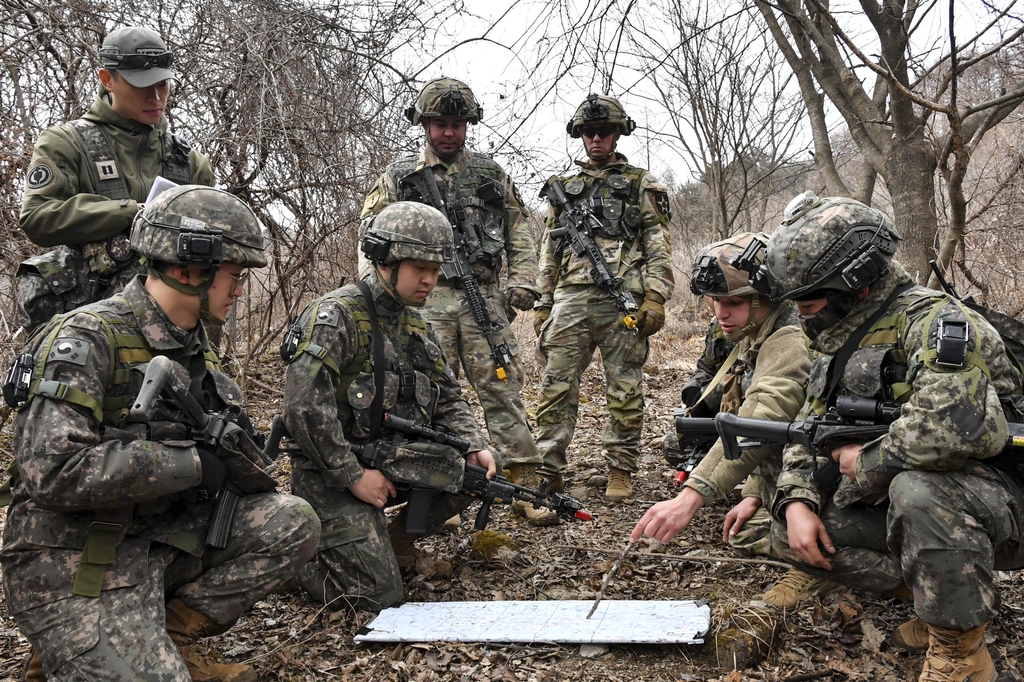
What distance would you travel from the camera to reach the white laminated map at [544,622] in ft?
10.5

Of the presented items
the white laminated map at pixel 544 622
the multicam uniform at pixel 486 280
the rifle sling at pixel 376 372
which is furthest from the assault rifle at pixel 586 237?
the white laminated map at pixel 544 622

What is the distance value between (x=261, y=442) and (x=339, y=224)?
4.25 m

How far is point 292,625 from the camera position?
3.57 meters

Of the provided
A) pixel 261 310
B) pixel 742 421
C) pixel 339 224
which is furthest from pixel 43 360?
pixel 261 310

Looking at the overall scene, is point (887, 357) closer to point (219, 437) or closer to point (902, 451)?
point (902, 451)

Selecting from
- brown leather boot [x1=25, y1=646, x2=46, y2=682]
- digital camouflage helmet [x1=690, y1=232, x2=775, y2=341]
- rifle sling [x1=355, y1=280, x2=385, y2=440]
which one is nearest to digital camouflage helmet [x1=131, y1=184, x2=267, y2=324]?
rifle sling [x1=355, y1=280, x2=385, y2=440]

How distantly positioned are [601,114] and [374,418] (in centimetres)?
281

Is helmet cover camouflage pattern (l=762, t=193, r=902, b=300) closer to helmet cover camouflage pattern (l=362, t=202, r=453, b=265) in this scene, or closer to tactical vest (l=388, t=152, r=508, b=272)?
helmet cover camouflage pattern (l=362, t=202, r=453, b=265)

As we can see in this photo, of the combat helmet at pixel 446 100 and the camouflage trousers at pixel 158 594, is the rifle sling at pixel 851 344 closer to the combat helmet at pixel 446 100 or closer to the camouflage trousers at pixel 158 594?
the camouflage trousers at pixel 158 594

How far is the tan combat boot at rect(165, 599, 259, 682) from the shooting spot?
2930mm

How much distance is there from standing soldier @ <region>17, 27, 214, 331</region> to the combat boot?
3.59 m

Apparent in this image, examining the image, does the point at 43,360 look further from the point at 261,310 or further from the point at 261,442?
the point at 261,310

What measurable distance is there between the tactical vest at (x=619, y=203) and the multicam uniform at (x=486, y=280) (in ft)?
1.83

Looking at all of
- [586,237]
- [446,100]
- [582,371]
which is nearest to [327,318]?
[446,100]
